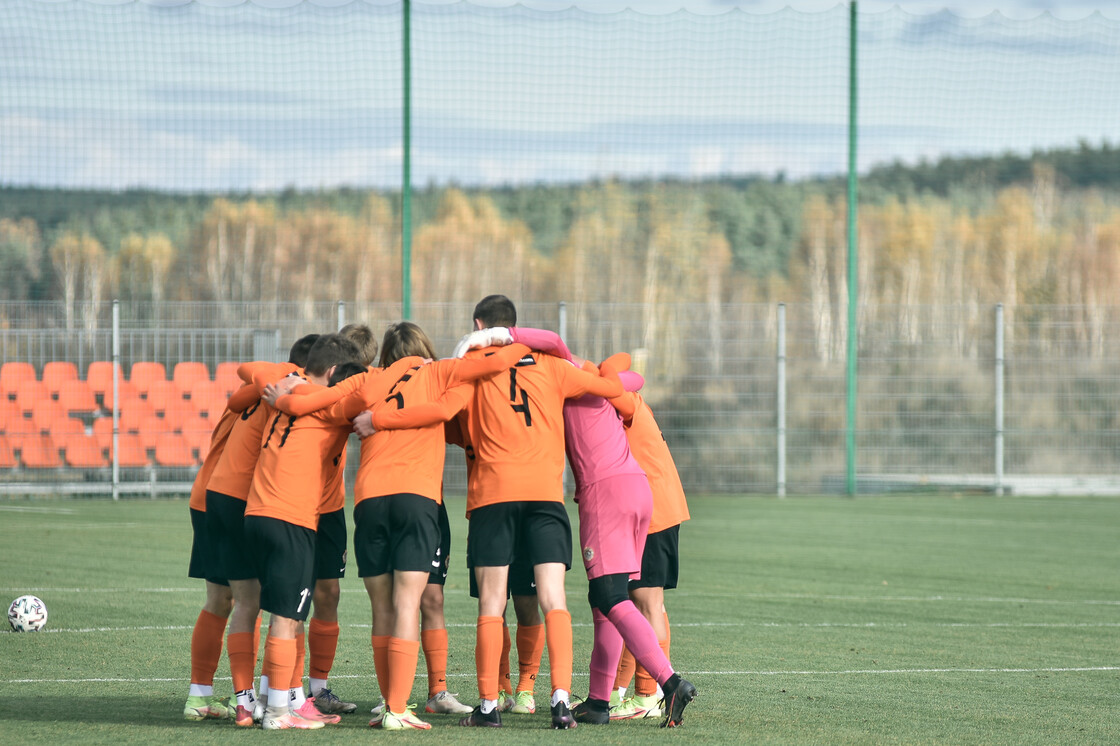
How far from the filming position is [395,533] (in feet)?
16.2

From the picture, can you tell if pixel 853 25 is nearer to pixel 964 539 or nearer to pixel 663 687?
pixel 964 539

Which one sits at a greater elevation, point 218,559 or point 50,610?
point 218,559

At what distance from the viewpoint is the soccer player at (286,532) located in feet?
15.7

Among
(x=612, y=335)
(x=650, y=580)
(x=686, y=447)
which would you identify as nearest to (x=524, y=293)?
(x=612, y=335)

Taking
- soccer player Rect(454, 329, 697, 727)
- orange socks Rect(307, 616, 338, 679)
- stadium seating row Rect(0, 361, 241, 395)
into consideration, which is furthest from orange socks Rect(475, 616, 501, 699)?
stadium seating row Rect(0, 361, 241, 395)

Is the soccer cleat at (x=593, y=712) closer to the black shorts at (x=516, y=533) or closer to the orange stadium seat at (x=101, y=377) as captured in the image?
the black shorts at (x=516, y=533)

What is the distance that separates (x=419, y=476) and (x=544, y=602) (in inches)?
29.0

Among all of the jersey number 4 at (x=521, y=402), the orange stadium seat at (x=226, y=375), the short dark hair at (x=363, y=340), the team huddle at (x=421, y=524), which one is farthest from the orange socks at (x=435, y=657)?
the orange stadium seat at (x=226, y=375)

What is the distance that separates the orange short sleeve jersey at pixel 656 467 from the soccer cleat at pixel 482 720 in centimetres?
114

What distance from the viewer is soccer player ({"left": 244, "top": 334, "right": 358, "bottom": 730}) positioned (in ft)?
15.7

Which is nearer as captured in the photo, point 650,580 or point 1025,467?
point 650,580

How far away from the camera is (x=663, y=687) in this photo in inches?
189

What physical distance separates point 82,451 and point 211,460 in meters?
11.6

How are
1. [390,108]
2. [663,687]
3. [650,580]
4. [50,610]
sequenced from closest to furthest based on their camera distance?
[663,687] → [650,580] → [50,610] → [390,108]
